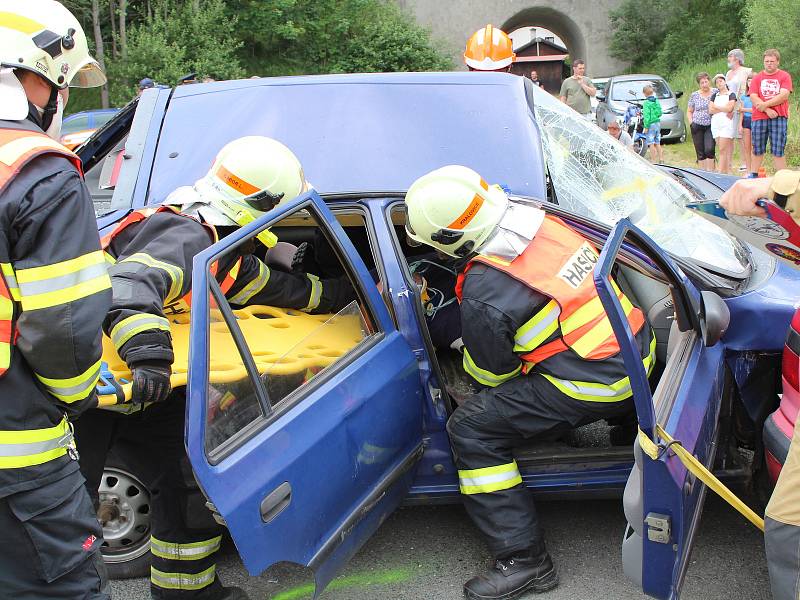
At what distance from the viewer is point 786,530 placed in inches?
75.6

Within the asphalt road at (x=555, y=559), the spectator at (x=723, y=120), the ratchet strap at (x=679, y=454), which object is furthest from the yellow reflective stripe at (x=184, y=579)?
the spectator at (x=723, y=120)

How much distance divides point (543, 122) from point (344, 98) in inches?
36.6

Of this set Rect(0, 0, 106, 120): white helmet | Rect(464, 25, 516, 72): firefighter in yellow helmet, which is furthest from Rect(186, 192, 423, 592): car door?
Rect(464, 25, 516, 72): firefighter in yellow helmet

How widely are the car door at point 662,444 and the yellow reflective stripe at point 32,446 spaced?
53.5 inches

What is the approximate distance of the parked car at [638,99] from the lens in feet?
52.9

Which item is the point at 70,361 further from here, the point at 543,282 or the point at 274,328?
the point at 543,282

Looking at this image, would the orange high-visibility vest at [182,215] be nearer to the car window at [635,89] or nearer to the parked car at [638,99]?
the parked car at [638,99]

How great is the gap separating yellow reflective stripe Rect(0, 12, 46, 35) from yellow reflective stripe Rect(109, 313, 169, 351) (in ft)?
2.71

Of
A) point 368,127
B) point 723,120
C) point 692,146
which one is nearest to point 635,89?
point 692,146

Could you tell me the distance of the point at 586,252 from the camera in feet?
10.1

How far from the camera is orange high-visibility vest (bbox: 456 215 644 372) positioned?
292 centimetres

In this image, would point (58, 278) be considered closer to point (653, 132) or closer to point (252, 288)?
point (252, 288)

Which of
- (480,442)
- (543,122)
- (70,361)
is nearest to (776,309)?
(480,442)

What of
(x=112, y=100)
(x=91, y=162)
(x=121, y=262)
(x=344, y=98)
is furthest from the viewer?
(x=112, y=100)
